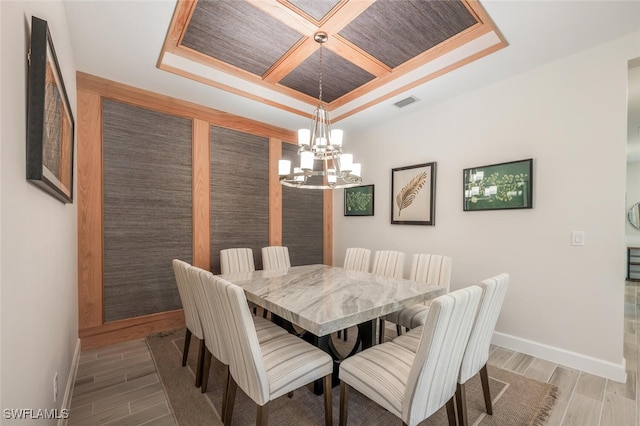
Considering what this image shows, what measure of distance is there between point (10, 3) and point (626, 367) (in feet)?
13.9

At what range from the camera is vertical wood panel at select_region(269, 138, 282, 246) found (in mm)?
4012

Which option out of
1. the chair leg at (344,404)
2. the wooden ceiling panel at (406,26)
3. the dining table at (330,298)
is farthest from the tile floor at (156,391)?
the wooden ceiling panel at (406,26)

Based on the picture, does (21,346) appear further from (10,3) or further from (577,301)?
(577,301)

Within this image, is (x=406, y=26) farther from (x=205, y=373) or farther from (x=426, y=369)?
(x=205, y=373)

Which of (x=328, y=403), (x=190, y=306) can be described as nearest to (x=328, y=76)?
(x=190, y=306)

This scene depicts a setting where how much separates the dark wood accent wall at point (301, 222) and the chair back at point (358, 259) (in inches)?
46.2

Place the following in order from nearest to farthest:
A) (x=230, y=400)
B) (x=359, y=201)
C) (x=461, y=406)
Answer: (x=461, y=406) → (x=230, y=400) → (x=359, y=201)

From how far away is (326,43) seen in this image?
7.82ft

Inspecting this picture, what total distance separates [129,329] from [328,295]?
7.73ft

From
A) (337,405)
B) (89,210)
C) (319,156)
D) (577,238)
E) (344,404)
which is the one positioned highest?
(319,156)

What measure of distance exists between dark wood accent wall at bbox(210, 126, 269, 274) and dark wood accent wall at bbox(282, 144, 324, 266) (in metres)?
0.34

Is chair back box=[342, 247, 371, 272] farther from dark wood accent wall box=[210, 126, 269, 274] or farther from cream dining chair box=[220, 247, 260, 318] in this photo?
dark wood accent wall box=[210, 126, 269, 274]

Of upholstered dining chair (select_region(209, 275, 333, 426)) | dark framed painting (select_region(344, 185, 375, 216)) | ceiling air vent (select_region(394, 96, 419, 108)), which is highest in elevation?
ceiling air vent (select_region(394, 96, 419, 108))

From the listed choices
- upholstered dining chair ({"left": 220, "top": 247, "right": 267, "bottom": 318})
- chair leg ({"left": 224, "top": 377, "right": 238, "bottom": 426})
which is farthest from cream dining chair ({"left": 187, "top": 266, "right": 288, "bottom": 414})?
upholstered dining chair ({"left": 220, "top": 247, "right": 267, "bottom": 318})
